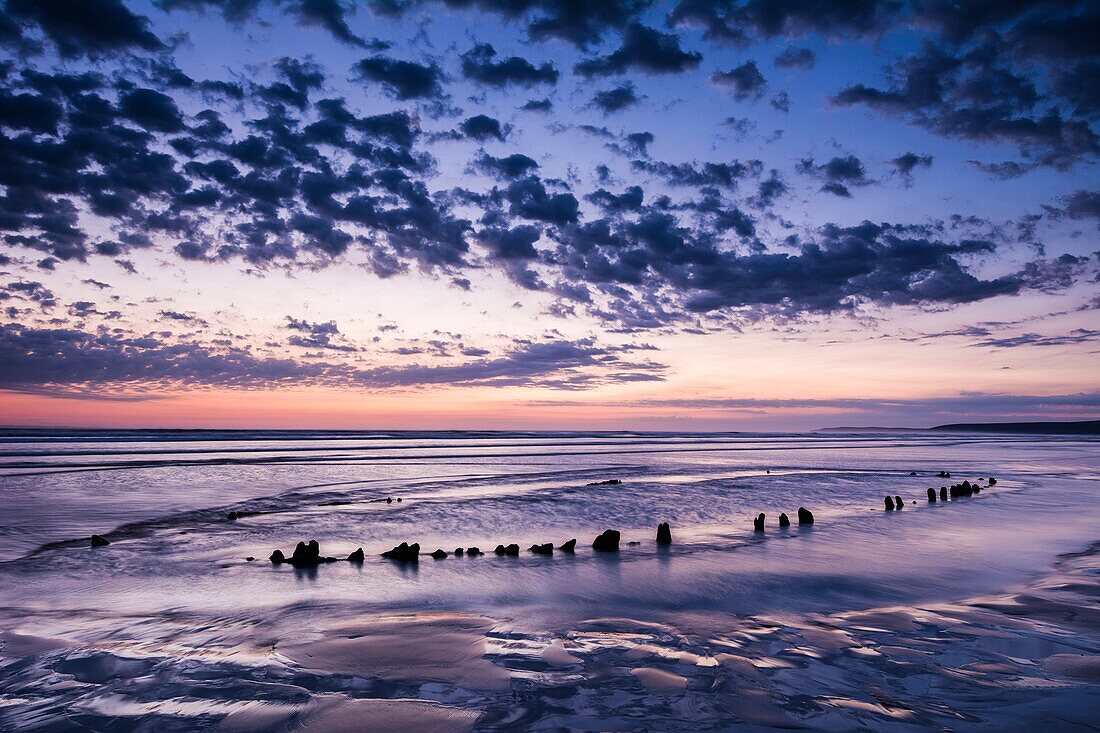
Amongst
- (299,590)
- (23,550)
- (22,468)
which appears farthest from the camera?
(22,468)

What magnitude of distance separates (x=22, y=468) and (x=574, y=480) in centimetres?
3004

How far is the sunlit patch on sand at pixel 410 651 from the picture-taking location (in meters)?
5.95

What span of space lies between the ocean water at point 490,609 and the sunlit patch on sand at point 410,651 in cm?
4

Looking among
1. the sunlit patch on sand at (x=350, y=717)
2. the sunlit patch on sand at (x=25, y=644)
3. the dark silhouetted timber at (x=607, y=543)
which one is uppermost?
the sunlit patch on sand at (x=350, y=717)

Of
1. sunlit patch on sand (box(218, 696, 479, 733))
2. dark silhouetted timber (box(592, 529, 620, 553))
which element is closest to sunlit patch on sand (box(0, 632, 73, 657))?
sunlit patch on sand (box(218, 696, 479, 733))

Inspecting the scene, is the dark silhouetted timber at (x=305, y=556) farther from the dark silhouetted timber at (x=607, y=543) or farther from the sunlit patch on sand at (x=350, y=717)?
the sunlit patch on sand at (x=350, y=717)

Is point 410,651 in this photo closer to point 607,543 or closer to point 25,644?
point 25,644

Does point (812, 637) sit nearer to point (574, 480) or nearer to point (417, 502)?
point (417, 502)

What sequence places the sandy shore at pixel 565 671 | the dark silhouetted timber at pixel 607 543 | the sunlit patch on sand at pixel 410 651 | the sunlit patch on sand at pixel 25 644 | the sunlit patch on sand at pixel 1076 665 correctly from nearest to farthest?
the sandy shore at pixel 565 671
the sunlit patch on sand at pixel 1076 665
the sunlit patch on sand at pixel 410 651
the sunlit patch on sand at pixel 25 644
the dark silhouetted timber at pixel 607 543

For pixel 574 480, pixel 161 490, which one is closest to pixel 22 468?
pixel 161 490

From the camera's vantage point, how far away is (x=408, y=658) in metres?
6.45

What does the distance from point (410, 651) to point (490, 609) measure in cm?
197

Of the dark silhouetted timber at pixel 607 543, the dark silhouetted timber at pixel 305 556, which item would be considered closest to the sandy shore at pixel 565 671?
the dark silhouetted timber at pixel 305 556

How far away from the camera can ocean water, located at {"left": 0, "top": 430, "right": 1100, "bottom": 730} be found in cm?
519
